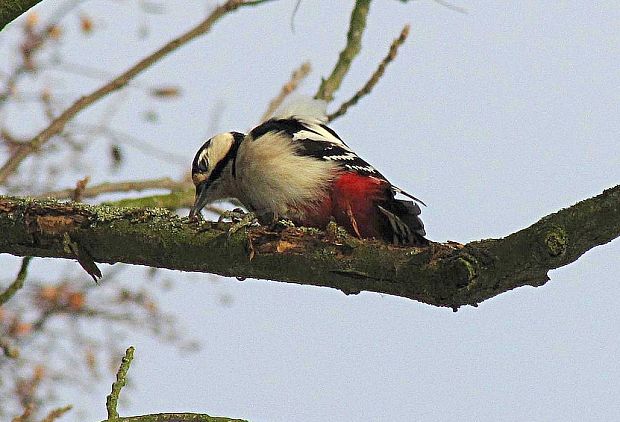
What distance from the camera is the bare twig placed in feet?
17.9

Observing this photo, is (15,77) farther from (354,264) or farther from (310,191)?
(354,264)

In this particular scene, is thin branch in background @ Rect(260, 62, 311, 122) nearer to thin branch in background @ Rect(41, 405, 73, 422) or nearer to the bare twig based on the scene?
the bare twig

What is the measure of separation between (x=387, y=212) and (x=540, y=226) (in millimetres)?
2119

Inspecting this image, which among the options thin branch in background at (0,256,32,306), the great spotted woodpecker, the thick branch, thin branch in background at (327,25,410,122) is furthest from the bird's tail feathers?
the thick branch

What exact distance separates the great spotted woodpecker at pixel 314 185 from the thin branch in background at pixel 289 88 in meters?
1.02

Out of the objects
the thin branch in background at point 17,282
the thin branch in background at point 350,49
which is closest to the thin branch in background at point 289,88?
the thin branch in background at point 350,49

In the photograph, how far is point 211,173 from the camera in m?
5.59

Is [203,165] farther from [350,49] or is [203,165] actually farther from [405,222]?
[405,222]

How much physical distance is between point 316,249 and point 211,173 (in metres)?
2.61

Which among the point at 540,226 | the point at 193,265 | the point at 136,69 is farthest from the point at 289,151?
the point at 540,226

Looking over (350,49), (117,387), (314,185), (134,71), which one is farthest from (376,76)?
(117,387)

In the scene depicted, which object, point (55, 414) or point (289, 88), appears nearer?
point (55, 414)

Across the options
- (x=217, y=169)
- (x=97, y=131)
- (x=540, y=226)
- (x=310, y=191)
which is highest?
(x=540, y=226)

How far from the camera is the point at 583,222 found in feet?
8.10
